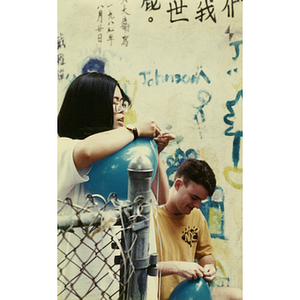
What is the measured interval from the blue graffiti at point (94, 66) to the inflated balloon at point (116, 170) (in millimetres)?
466

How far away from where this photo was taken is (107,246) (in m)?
1.69

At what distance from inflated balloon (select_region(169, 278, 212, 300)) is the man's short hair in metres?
Answer: 0.51

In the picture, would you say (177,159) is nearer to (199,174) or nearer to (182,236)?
(199,174)

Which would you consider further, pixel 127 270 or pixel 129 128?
pixel 129 128

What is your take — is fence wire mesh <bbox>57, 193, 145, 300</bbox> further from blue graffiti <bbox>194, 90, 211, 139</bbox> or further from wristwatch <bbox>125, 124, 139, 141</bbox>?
blue graffiti <bbox>194, 90, 211, 139</bbox>

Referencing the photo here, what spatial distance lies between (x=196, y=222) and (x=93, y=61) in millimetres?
1093

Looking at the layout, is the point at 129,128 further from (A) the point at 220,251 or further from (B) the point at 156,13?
(A) the point at 220,251

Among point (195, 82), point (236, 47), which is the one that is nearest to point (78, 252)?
point (195, 82)

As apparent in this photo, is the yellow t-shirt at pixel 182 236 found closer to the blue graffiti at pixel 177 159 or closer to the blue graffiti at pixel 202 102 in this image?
the blue graffiti at pixel 177 159

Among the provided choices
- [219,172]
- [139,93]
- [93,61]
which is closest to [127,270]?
[219,172]

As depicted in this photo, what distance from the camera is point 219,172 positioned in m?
1.71

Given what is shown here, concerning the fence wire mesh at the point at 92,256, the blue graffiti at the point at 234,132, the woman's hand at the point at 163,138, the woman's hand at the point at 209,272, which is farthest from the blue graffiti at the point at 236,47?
the woman's hand at the point at 209,272

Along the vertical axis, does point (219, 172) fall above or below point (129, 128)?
below

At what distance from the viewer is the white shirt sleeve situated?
5.54ft
